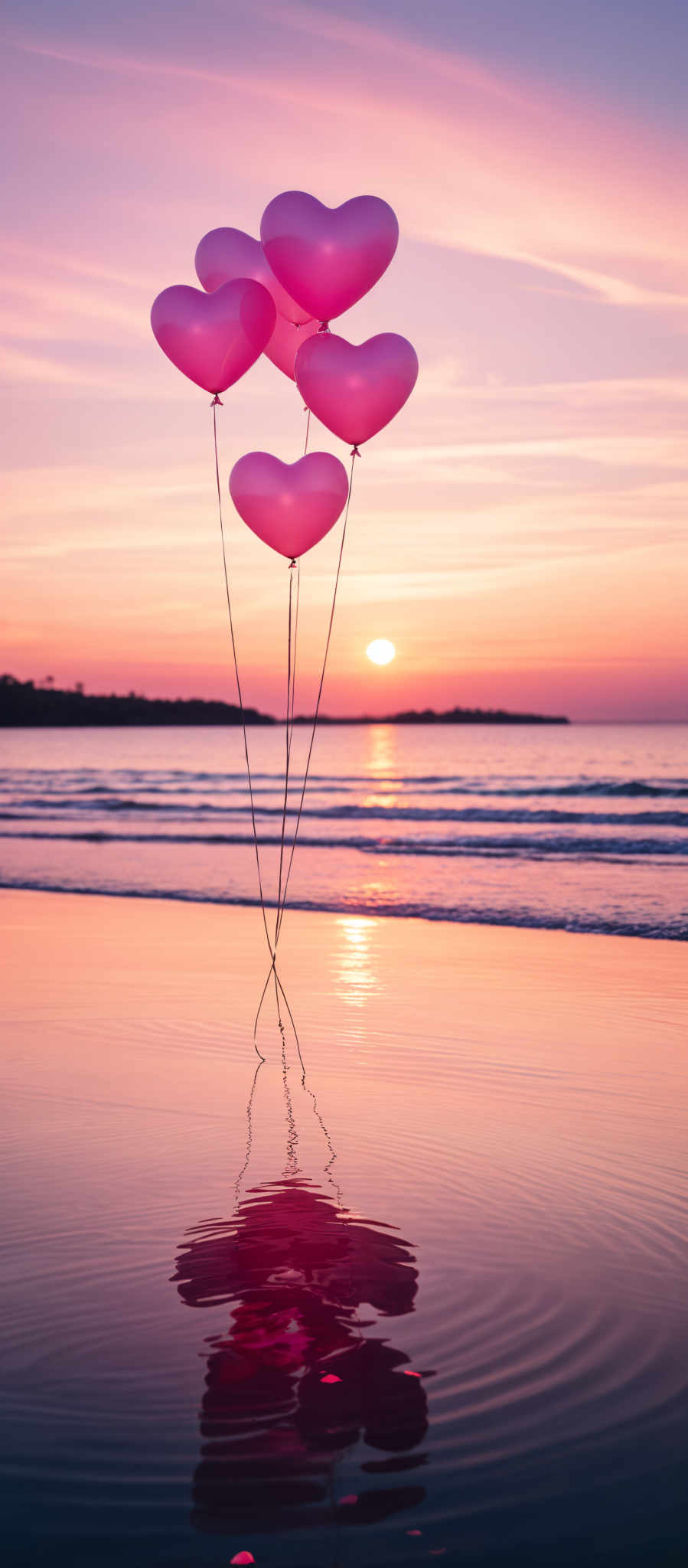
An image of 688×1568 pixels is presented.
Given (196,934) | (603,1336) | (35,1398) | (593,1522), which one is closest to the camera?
(593,1522)

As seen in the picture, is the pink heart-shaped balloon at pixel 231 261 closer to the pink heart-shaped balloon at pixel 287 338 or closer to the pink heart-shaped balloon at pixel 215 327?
the pink heart-shaped balloon at pixel 215 327

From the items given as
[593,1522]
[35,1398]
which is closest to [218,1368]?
[35,1398]

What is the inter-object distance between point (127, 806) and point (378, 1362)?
Result: 30950 mm

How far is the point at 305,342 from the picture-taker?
6.44m

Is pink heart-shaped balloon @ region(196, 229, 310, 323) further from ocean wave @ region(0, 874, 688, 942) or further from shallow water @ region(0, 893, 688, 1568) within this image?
ocean wave @ region(0, 874, 688, 942)

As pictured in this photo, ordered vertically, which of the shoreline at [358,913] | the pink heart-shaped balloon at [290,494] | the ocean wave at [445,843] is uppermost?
the pink heart-shaped balloon at [290,494]

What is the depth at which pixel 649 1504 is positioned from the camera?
9.34 feet

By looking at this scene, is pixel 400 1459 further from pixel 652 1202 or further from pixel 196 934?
pixel 196 934

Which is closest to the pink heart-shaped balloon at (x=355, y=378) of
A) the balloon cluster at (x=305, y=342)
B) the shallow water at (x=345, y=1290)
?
the balloon cluster at (x=305, y=342)

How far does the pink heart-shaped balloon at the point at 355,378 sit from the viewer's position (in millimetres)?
6195

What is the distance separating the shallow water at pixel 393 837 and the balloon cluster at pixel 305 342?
7.10 m

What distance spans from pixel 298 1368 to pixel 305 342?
4963mm

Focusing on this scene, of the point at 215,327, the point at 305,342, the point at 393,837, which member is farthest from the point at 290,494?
the point at 393,837

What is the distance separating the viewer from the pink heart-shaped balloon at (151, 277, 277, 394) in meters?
6.33
